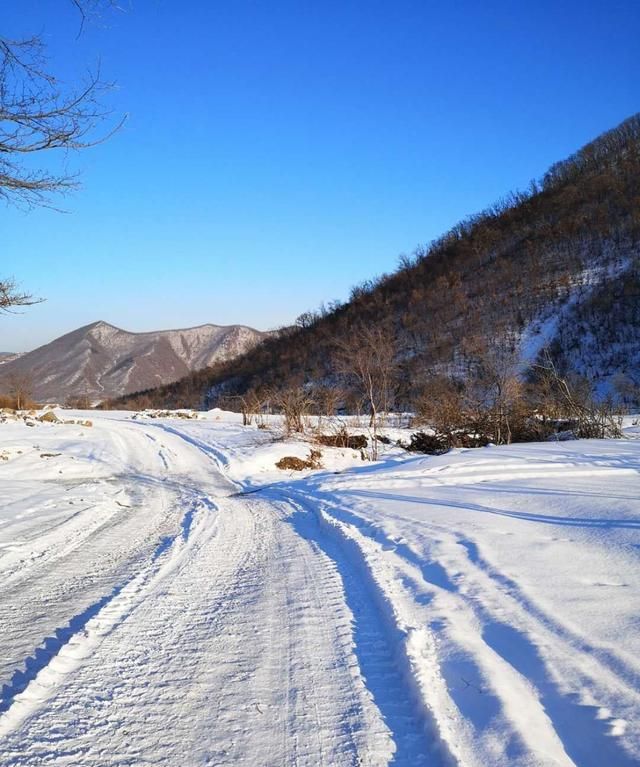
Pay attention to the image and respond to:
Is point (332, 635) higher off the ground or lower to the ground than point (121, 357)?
lower

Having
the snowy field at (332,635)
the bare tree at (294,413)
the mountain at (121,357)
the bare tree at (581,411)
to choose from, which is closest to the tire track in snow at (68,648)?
the snowy field at (332,635)

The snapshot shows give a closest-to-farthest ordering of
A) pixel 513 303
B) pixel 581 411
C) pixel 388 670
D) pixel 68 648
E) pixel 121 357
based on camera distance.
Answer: pixel 388 670
pixel 68 648
pixel 581 411
pixel 513 303
pixel 121 357

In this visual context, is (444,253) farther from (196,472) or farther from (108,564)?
(108,564)

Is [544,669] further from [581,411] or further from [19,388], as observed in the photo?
[19,388]

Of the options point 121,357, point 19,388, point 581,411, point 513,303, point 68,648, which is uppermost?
point 121,357

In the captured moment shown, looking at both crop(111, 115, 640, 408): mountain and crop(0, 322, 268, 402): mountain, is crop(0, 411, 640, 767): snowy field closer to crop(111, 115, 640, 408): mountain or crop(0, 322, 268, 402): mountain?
crop(111, 115, 640, 408): mountain

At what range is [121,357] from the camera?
15825 centimetres

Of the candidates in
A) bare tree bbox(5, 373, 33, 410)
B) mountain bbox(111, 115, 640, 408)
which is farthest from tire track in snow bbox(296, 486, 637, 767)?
bare tree bbox(5, 373, 33, 410)

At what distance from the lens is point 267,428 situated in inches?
1012

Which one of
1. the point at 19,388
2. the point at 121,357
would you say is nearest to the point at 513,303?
the point at 19,388

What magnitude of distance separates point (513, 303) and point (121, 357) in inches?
4969

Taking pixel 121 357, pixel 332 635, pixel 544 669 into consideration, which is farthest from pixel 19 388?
pixel 121 357

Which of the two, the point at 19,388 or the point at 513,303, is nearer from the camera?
the point at 19,388

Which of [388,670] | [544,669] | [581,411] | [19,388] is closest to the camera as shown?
[544,669]
